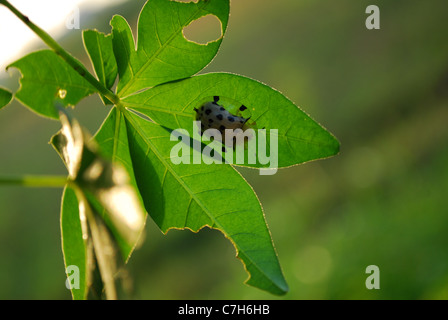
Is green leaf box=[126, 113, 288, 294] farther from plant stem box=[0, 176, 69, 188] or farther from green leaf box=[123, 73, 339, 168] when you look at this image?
plant stem box=[0, 176, 69, 188]

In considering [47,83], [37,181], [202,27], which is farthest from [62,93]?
[202,27]

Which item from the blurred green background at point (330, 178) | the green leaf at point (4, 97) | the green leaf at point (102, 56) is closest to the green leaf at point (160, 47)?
the green leaf at point (102, 56)

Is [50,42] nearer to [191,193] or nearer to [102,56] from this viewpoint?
[102,56]

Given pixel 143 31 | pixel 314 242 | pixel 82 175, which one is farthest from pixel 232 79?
pixel 314 242

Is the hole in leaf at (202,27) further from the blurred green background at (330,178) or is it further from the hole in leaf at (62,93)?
the blurred green background at (330,178)

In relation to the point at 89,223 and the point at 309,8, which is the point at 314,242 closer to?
the point at 89,223
